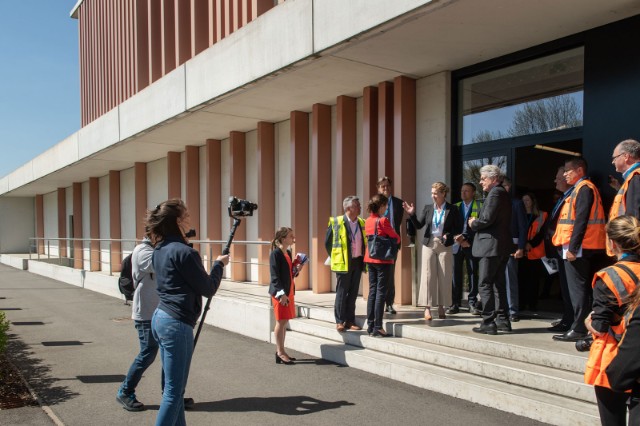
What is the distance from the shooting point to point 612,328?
2.67 m

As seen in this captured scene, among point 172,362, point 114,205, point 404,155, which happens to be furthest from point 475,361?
point 114,205

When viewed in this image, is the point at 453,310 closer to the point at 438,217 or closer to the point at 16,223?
the point at 438,217

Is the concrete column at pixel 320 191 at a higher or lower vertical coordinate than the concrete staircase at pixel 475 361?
higher

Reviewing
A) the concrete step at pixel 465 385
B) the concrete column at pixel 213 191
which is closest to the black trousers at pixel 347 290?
the concrete step at pixel 465 385

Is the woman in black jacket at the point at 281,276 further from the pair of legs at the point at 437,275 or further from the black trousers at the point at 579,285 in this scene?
the black trousers at the point at 579,285

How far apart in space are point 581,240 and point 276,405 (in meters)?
3.27

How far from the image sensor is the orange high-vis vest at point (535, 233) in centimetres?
632

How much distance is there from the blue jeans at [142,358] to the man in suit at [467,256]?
3987mm

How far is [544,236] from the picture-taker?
20.5 ft

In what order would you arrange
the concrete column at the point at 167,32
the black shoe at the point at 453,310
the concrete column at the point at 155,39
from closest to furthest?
the black shoe at the point at 453,310 → the concrete column at the point at 167,32 → the concrete column at the point at 155,39

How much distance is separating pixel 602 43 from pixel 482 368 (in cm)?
406

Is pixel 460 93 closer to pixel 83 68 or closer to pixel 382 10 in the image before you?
pixel 382 10

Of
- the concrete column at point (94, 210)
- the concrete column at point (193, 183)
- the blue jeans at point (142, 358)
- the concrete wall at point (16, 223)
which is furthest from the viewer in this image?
the concrete wall at point (16, 223)

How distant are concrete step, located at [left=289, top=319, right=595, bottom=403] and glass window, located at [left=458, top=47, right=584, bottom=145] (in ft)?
10.6
